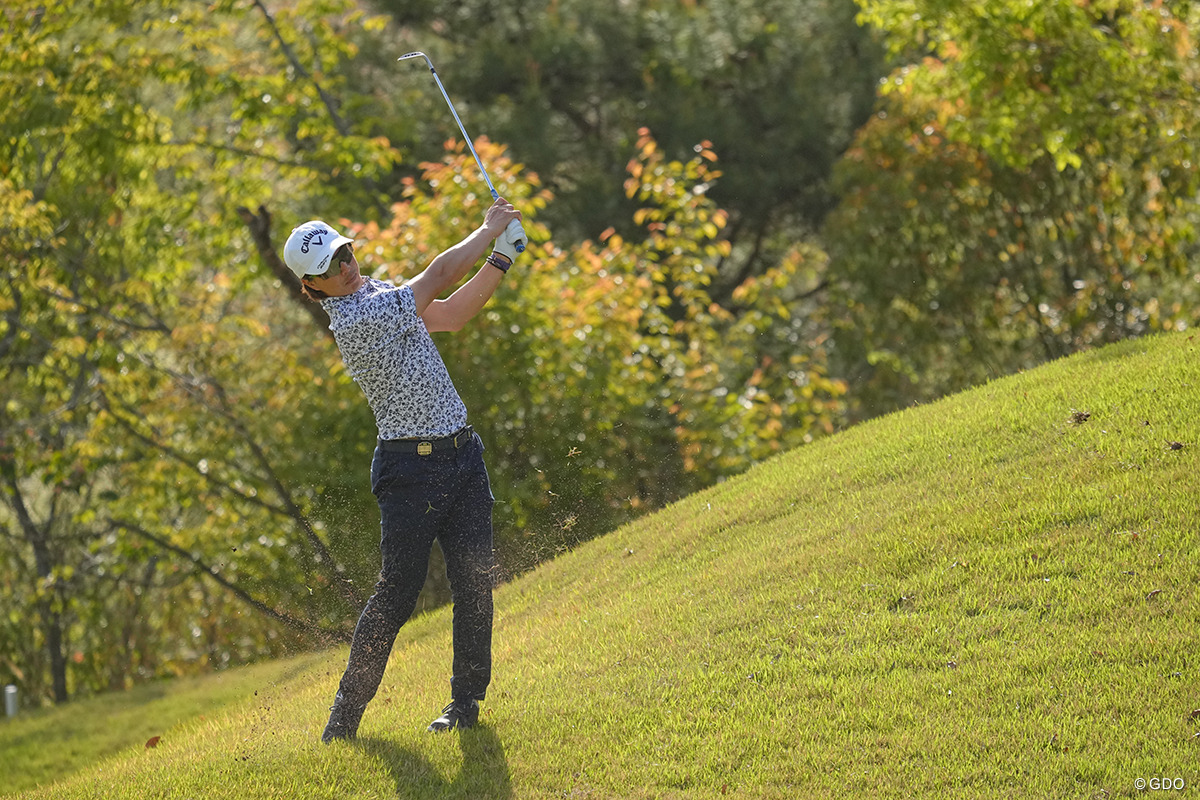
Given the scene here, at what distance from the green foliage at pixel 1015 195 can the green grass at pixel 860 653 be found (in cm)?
341

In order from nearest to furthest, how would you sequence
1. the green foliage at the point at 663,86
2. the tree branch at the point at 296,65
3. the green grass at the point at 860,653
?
the green grass at the point at 860,653 < the tree branch at the point at 296,65 < the green foliage at the point at 663,86

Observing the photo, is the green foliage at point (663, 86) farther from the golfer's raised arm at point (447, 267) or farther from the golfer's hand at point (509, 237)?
the golfer's raised arm at point (447, 267)

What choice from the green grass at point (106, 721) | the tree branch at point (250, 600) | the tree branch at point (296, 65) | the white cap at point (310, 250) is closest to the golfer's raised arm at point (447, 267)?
the white cap at point (310, 250)

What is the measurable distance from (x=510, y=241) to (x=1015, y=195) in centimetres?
898

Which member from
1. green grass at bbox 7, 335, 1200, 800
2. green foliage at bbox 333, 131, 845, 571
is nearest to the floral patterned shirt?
green grass at bbox 7, 335, 1200, 800

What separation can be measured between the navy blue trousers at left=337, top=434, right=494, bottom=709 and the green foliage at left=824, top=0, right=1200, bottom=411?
6.93 meters

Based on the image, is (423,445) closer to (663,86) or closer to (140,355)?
(140,355)

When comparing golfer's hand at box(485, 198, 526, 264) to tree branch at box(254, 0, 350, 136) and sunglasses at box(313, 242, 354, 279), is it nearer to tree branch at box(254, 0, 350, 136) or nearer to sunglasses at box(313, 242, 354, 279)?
sunglasses at box(313, 242, 354, 279)

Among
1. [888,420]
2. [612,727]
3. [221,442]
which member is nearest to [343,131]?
[221,442]

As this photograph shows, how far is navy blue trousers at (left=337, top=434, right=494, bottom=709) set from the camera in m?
5.39

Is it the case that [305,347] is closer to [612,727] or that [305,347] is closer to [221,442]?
[221,442]

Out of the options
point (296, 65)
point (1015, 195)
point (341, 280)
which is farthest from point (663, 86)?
point (341, 280)

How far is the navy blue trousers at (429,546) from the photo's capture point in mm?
5395

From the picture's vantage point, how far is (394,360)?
539 centimetres
